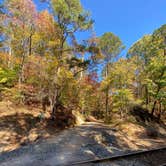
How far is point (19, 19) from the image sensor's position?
16875 millimetres

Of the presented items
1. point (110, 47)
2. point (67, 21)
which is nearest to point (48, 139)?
point (67, 21)

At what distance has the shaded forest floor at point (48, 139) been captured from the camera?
9312 millimetres

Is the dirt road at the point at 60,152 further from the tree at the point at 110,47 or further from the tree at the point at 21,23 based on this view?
the tree at the point at 110,47

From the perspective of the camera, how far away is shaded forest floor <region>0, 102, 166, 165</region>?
30.6 ft

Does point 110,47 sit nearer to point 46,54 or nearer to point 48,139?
point 46,54

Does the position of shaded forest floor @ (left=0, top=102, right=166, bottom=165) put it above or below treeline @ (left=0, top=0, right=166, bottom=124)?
below

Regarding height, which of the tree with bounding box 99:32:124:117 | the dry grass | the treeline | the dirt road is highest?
the tree with bounding box 99:32:124:117

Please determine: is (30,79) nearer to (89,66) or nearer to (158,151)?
(89,66)

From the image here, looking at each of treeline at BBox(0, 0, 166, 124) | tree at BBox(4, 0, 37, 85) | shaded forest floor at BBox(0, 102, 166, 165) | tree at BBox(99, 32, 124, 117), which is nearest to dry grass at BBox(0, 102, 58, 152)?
shaded forest floor at BBox(0, 102, 166, 165)

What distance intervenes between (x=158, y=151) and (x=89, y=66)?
9.39 m

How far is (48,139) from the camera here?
1202cm

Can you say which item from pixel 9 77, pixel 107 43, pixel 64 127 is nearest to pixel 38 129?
pixel 64 127

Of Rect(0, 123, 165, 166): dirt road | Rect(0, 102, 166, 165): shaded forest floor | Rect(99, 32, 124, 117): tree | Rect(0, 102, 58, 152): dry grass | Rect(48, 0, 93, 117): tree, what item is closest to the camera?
Rect(0, 123, 165, 166): dirt road

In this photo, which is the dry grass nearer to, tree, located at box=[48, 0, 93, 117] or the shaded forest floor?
the shaded forest floor
